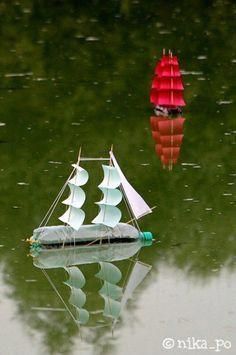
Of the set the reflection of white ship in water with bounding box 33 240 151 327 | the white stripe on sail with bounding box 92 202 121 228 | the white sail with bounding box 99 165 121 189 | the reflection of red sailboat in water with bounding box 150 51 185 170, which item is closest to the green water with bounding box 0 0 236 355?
the reflection of white ship in water with bounding box 33 240 151 327

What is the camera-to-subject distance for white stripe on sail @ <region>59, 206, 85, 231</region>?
2044 cm

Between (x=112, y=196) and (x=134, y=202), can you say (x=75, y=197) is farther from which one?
(x=134, y=202)

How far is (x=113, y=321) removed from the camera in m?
18.3

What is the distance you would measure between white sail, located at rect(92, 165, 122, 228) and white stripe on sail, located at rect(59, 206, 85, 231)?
273mm

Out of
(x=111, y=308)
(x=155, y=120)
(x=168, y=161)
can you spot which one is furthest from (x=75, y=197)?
(x=155, y=120)

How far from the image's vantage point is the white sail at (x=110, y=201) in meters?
20.6

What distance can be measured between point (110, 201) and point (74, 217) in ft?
Result: 2.09

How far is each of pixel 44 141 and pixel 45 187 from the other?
347 centimetres

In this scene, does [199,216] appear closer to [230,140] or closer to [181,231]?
[181,231]

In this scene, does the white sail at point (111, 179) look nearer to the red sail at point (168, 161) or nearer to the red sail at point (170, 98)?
the red sail at point (168, 161)

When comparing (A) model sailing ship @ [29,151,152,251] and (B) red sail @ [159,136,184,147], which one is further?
(B) red sail @ [159,136,184,147]

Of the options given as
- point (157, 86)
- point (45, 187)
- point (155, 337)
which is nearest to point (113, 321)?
point (155, 337)

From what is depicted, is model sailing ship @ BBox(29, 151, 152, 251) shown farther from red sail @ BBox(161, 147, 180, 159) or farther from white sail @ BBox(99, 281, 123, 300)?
red sail @ BBox(161, 147, 180, 159)

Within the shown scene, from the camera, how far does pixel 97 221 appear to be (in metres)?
20.6
